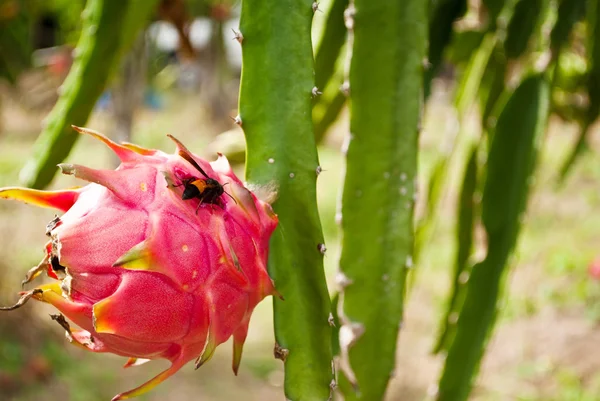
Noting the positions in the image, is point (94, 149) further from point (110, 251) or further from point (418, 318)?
point (110, 251)

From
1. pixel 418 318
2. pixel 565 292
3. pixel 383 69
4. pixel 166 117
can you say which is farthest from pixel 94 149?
pixel 383 69

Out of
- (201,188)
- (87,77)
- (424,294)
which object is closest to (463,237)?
(87,77)

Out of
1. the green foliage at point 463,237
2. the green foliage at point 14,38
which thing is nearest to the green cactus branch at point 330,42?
the green foliage at point 463,237

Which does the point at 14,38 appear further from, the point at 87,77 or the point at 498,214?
the point at 498,214

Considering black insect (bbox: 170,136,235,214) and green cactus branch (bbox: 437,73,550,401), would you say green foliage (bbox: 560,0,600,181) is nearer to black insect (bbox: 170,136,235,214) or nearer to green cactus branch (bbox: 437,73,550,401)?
green cactus branch (bbox: 437,73,550,401)

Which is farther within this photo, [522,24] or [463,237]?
[463,237]

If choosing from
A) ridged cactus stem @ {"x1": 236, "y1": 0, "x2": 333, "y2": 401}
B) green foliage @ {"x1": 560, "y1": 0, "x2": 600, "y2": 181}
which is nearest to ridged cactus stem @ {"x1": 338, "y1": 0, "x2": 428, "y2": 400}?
ridged cactus stem @ {"x1": 236, "y1": 0, "x2": 333, "y2": 401}
